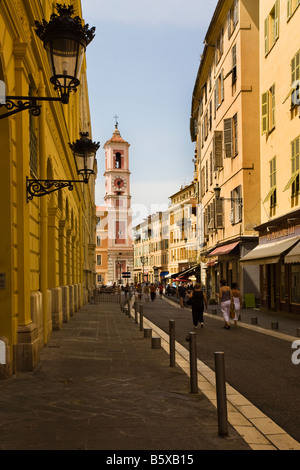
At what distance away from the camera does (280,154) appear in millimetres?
21750

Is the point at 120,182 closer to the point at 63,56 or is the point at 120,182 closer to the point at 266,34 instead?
the point at 266,34

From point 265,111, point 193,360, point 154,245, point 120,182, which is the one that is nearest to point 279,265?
point 265,111

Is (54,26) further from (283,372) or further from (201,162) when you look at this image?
(201,162)

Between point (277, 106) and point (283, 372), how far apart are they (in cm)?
1516

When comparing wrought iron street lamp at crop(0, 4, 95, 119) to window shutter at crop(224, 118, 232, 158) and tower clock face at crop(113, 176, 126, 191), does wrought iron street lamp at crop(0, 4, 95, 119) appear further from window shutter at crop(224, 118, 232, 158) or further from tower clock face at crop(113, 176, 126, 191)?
tower clock face at crop(113, 176, 126, 191)

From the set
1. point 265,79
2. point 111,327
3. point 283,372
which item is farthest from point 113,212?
point 283,372

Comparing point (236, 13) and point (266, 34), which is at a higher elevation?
point (236, 13)

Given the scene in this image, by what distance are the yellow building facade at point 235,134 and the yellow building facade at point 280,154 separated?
9.59 feet

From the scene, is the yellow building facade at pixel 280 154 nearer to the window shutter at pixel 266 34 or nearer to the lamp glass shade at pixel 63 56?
the window shutter at pixel 266 34

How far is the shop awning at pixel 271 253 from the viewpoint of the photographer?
752 inches

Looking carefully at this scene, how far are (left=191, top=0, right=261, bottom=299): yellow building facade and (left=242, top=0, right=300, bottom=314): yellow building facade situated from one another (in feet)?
9.59

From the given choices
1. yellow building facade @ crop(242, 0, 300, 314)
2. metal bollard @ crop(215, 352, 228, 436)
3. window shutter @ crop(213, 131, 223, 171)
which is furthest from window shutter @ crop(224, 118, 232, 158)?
metal bollard @ crop(215, 352, 228, 436)

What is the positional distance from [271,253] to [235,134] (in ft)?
38.2

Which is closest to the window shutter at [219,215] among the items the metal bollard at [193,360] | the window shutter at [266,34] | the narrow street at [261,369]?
the window shutter at [266,34]
